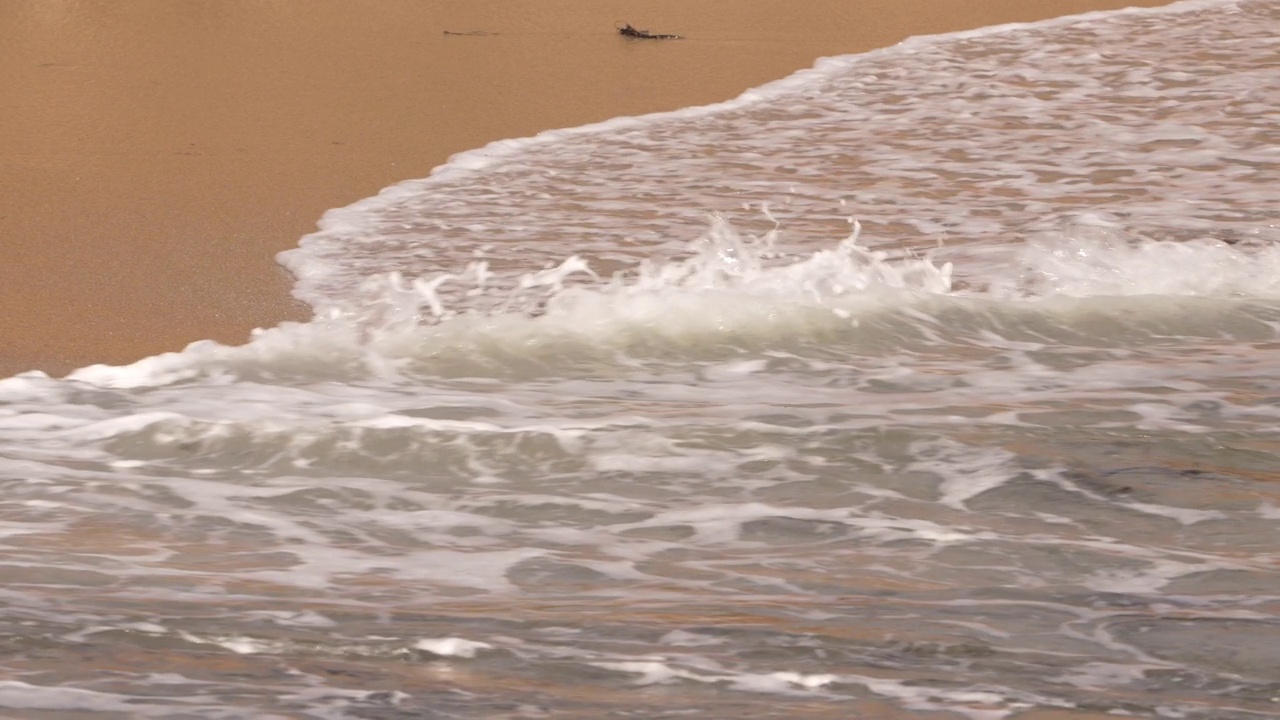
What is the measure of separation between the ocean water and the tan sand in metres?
0.24

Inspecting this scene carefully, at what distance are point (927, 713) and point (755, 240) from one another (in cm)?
298

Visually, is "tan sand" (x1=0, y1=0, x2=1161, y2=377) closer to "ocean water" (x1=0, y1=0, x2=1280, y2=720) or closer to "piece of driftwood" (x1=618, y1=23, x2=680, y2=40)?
"piece of driftwood" (x1=618, y1=23, x2=680, y2=40)

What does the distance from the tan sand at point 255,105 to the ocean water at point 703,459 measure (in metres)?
0.24

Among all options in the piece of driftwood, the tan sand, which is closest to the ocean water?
the tan sand

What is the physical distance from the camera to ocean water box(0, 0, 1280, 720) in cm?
201

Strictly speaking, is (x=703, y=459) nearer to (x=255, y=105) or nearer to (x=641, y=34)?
(x=255, y=105)

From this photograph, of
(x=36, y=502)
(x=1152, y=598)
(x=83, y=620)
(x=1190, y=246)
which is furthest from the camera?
(x=1190, y=246)

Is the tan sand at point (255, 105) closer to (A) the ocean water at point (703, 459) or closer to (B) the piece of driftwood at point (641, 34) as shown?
(B) the piece of driftwood at point (641, 34)

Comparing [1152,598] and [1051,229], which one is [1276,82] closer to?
[1051,229]

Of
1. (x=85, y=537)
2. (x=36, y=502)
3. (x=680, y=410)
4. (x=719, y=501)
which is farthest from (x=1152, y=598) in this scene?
(x=36, y=502)

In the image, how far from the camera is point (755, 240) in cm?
474

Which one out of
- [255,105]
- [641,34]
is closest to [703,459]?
[255,105]

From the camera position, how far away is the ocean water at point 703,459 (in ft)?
6.59

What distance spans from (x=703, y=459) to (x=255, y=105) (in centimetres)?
380
